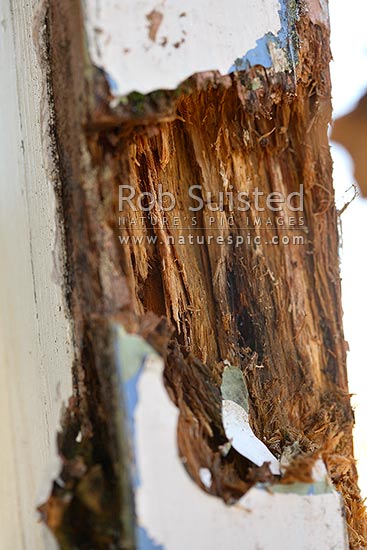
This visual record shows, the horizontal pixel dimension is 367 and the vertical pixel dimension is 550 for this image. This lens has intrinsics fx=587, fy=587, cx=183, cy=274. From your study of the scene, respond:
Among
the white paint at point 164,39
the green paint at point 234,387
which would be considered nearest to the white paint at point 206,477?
the green paint at point 234,387

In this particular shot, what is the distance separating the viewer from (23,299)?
0.82m

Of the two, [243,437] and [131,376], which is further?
[243,437]

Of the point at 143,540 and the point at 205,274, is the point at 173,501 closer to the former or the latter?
the point at 143,540

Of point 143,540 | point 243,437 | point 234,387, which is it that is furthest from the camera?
point 234,387

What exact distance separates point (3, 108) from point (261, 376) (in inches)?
22.2

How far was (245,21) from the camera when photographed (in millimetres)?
736

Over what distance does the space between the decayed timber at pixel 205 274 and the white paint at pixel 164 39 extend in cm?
2

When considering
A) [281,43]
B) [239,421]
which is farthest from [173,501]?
[281,43]

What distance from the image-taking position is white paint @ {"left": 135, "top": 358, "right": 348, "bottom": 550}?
1.95 feet

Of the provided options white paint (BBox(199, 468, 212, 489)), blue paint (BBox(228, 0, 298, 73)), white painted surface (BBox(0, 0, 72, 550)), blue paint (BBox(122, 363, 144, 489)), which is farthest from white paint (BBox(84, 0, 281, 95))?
white paint (BBox(199, 468, 212, 489))

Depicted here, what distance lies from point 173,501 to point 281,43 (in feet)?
1.96

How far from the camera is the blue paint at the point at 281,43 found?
29.2 inches

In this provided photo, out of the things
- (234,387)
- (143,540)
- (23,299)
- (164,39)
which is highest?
(164,39)

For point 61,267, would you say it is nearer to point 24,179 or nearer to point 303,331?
point 24,179
